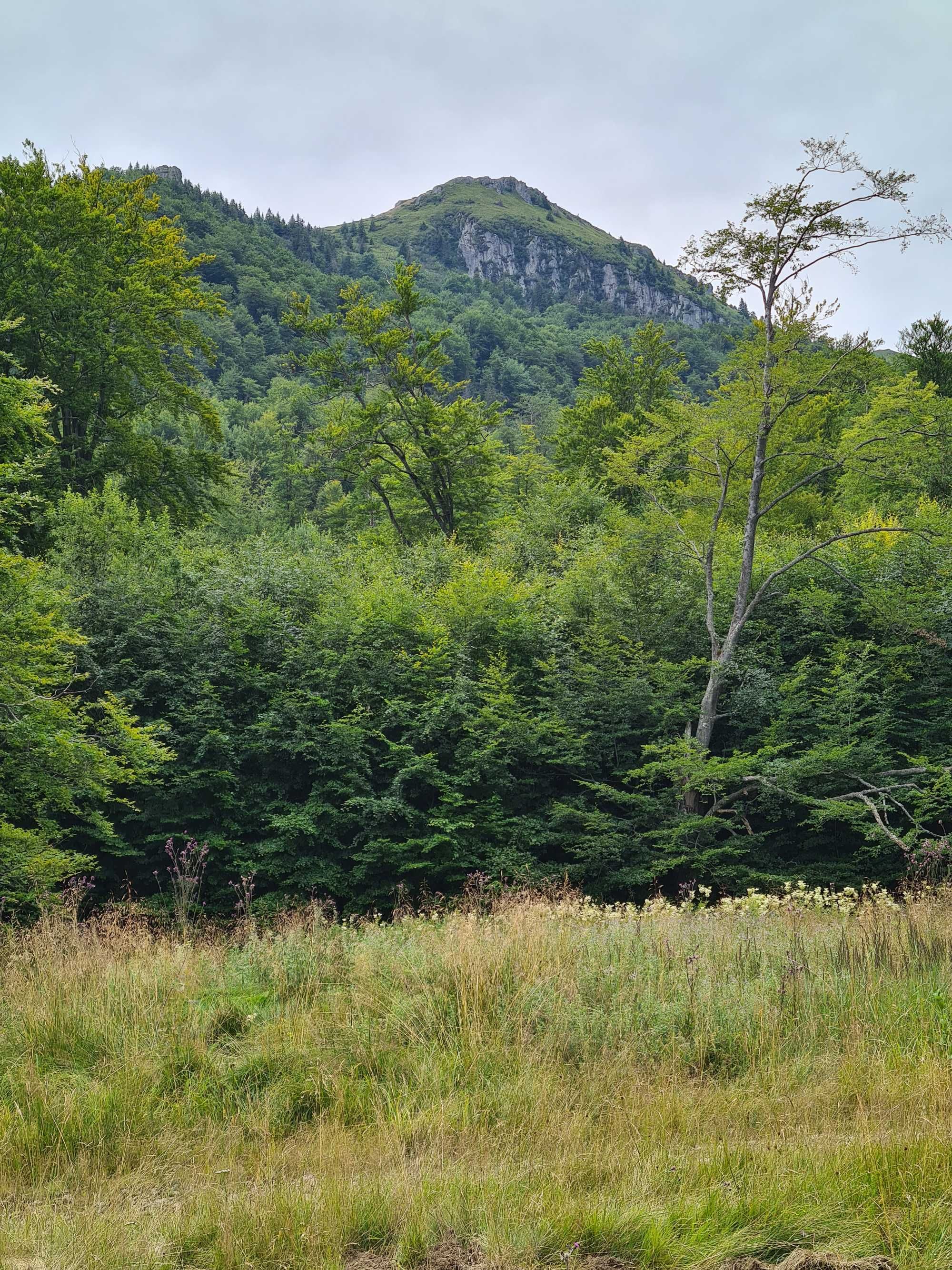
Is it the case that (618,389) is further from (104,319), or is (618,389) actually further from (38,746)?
(38,746)

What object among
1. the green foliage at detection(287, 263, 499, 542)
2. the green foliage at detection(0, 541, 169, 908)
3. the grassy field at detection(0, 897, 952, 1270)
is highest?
the green foliage at detection(287, 263, 499, 542)

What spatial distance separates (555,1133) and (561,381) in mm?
99415

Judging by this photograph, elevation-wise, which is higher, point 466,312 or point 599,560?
point 466,312

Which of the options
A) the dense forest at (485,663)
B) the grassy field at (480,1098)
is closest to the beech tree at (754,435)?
the dense forest at (485,663)

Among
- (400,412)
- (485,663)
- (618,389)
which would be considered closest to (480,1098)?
(485,663)

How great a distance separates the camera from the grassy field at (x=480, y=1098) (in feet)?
8.94

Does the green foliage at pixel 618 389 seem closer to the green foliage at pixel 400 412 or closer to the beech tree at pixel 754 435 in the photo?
the green foliage at pixel 400 412

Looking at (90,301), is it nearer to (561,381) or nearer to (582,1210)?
(582,1210)

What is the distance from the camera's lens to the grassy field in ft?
8.94

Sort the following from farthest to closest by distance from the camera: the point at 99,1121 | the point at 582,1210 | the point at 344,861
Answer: the point at 344,861 → the point at 99,1121 → the point at 582,1210

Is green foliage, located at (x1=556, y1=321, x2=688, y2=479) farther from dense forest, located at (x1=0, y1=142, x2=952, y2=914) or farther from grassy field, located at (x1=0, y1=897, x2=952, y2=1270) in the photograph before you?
grassy field, located at (x1=0, y1=897, x2=952, y2=1270)

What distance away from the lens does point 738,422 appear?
12680 millimetres

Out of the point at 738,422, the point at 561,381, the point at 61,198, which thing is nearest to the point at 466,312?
the point at 561,381

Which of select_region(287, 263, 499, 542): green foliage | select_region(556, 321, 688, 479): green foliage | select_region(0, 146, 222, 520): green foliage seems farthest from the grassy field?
select_region(556, 321, 688, 479): green foliage
